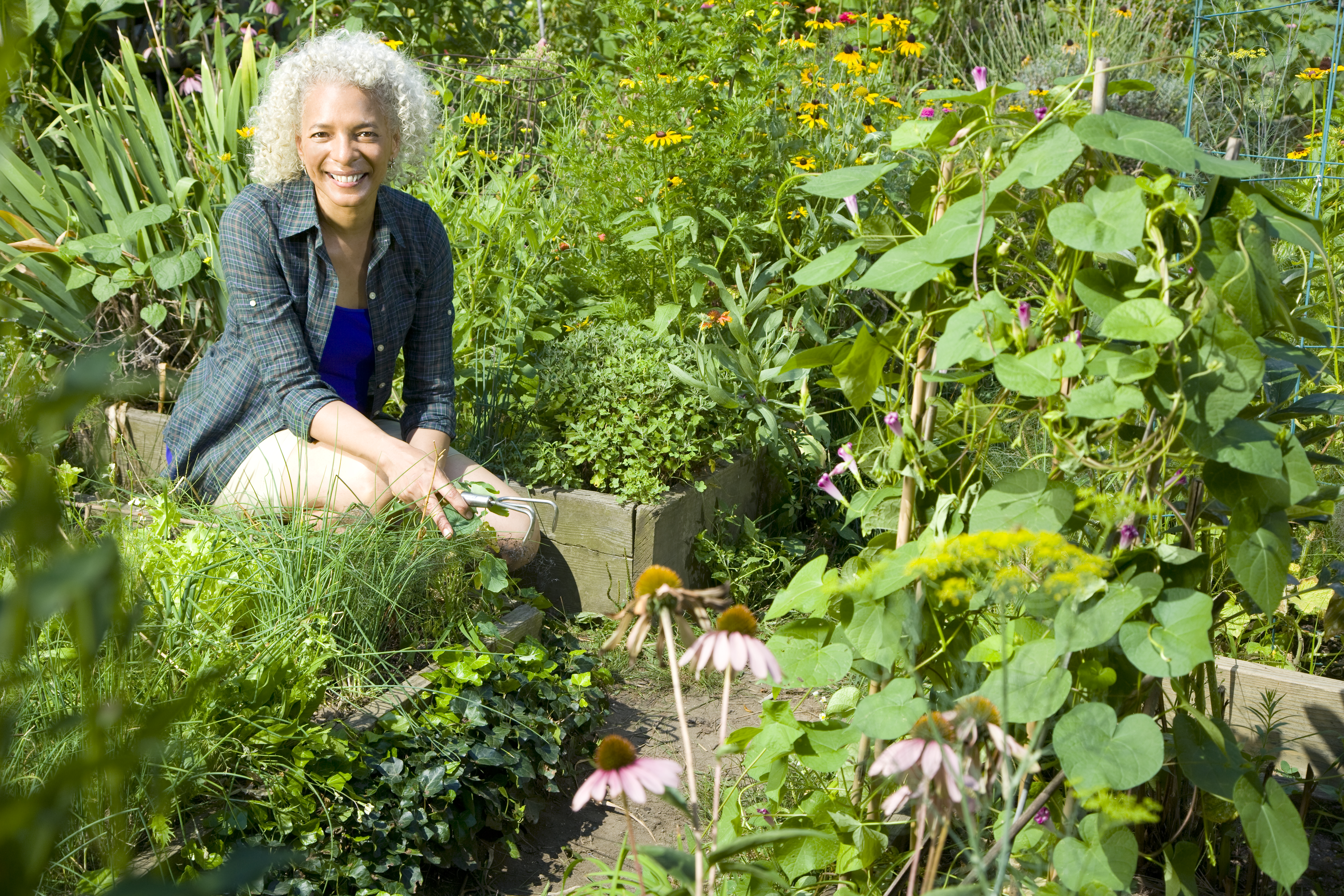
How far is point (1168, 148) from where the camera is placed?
1.17 m

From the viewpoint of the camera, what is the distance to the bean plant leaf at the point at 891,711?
1275mm

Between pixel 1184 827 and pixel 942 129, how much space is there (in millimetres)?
1183

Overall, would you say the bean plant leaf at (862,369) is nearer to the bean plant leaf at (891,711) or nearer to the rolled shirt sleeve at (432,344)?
the bean plant leaf at (891,711)

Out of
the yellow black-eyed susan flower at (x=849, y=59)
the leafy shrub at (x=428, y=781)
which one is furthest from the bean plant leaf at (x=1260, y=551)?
the yellow black-eyed susan flower at (x=849, y=59)

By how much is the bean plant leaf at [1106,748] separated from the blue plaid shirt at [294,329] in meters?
2.02

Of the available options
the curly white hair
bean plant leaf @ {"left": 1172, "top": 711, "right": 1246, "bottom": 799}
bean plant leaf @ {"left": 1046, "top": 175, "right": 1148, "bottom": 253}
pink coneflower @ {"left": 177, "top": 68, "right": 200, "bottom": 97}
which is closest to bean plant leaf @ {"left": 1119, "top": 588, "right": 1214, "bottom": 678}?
bean plant leaf @ {"left": 1172, "top": 711, "right": 1246, "bottom": 799}

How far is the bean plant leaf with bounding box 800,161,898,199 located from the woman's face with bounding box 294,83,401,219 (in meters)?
1.68

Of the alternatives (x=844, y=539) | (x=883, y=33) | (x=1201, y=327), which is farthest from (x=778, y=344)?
(x=883, y=33)

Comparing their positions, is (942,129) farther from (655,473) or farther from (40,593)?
(655,473)

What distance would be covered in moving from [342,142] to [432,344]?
603mm

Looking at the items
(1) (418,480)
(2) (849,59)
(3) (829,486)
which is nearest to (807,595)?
(3) (829,486)

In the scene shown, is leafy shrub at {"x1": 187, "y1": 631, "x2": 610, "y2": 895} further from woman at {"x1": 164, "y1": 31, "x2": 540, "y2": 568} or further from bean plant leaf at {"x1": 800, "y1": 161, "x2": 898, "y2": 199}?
bean plant leaf at {"x1": 800, "y1": 161, "x2": 898, "y2": 199}

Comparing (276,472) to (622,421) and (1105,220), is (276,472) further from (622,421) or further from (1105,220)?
(1105,220)

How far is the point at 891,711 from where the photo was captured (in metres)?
1.30
